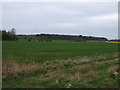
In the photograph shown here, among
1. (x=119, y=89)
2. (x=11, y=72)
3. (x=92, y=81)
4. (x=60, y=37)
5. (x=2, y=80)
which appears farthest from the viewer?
(x=60, y=37)

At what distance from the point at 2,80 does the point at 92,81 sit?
567cm

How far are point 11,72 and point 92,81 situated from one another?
255 inches

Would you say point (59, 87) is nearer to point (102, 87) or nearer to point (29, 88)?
point (29, 88)

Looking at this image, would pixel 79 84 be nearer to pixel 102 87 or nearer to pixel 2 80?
pixel 102 87

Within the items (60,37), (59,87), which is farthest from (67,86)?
(60,37)

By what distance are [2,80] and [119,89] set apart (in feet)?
23.3

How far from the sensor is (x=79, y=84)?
9.66 m

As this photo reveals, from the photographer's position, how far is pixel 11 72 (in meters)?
14.1

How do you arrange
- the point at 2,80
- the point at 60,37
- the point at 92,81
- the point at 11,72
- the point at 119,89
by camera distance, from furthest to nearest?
the point at 60,37
the point at 11,72
the point at 2,80
the point at 92,81
the point at 119,89

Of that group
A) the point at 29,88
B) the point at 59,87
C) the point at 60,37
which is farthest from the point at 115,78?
the point at 60,37

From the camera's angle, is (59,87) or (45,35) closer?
(59,87)

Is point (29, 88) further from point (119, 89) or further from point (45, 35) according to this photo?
point (45, 35)

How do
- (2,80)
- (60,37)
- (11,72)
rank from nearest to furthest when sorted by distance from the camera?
(2,80)
(11,72)
(60,37)

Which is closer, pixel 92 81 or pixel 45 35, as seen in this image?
pixel 92 81
